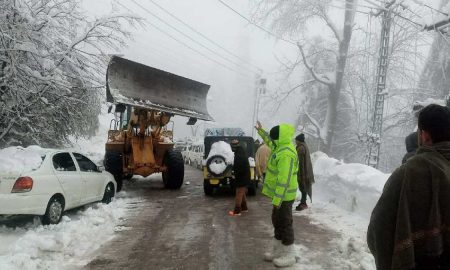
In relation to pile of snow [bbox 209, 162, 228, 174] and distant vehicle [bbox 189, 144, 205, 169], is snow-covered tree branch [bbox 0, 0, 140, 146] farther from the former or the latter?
distant vehicle [bbox 189, 144, 205, 169]

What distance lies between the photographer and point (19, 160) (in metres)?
7.68

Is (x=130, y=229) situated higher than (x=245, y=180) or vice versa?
(x=245, y=180)

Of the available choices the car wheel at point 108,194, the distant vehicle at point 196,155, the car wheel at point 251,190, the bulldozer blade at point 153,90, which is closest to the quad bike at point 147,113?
the bulldozer blade at point 153,90

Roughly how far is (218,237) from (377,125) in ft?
32.0

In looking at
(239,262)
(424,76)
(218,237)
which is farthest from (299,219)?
(424,76)

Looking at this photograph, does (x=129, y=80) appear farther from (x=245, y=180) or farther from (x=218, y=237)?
(x=218, y=237)

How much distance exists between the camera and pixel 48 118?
12.7 meters

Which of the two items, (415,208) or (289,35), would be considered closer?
(415,208)

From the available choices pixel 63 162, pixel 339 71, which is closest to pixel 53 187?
pixel 63 162

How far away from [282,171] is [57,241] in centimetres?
368

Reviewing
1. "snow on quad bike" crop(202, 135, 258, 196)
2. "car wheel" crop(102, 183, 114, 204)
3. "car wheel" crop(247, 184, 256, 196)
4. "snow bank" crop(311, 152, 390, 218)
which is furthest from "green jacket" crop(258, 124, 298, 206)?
"car wheel" crop(247, 184, 256, 196)

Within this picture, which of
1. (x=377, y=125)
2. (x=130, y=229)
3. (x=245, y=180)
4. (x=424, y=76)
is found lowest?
(x=130, y=229)

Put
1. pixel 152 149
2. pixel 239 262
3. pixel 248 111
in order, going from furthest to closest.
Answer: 1. pixel 248 111
2. pixel 152 149
3. pixel 239 262

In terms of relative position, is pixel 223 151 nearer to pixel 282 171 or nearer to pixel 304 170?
pixel 304 170
